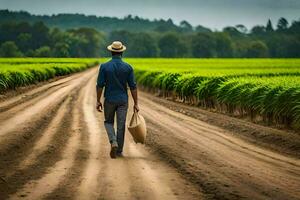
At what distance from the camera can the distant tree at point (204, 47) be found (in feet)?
Answer: 576

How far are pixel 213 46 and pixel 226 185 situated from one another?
171432 millimetres

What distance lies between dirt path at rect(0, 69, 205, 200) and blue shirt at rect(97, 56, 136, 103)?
1.20 meters

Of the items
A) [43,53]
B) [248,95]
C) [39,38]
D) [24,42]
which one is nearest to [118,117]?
[248,95]

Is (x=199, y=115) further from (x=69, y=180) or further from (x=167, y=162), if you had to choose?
(x=69, y=180)

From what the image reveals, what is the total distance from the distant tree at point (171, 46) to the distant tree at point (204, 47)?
8.03m

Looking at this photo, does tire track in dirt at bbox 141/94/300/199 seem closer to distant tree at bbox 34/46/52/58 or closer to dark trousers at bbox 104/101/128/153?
dark trousers at bbox 104/101/128/153

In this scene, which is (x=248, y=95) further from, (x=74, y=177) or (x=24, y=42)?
(x=24, y=42)

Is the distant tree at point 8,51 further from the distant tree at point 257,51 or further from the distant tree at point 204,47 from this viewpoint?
the distant tree at point 257,51

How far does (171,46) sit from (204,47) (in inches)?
750

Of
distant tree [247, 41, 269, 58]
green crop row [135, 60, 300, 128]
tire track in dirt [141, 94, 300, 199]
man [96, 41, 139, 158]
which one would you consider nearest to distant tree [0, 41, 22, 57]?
distant tree [247, 41, 269, 58]

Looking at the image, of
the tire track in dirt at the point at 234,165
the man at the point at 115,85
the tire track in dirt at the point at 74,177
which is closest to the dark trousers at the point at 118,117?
the man at the point at 115,85

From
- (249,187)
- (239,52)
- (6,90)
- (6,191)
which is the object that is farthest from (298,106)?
(239,52)

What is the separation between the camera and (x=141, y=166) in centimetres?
978

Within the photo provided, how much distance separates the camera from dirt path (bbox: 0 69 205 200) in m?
7.60
